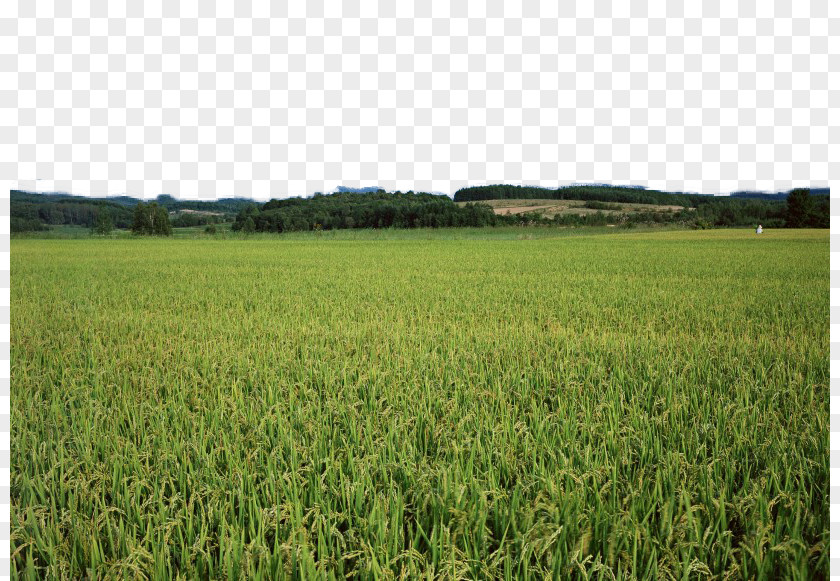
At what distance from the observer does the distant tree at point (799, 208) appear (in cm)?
6166

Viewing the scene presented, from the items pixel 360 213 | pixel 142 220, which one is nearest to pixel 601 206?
pixel 360 213

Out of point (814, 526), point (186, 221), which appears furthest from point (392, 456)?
point (186, 221)

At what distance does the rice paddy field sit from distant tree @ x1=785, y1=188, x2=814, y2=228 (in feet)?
210

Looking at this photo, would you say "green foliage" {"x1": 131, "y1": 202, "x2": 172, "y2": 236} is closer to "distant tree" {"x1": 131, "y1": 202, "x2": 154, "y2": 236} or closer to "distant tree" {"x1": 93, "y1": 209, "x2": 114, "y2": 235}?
"distant tree" {"x1": 131, "y1": 202, "x2": 154, "y2": 236}

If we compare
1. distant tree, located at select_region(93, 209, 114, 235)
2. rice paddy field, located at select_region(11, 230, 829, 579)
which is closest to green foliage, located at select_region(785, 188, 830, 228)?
rice paddy field, located at select_region(11, 230, 829, 579)

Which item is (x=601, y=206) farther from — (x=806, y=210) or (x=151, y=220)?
(x=151, y=220)

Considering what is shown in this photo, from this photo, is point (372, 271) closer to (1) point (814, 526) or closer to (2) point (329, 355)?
(2) point (329, 355)

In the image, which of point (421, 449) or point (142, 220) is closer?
point (421, 449)

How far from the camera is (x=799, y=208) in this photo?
62.6m

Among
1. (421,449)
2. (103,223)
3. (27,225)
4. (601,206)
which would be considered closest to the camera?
(421,449)

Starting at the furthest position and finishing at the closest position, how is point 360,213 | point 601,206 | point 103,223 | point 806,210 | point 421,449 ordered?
1. point 601,206
2. point 103,223
3. point 360,213
4. point 806,210
5. point 421,449

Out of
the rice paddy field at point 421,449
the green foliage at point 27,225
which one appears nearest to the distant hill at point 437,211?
the green foliage at point 27,225

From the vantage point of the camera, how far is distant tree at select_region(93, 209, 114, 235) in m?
70.1

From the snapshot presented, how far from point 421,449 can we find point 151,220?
75128mm
